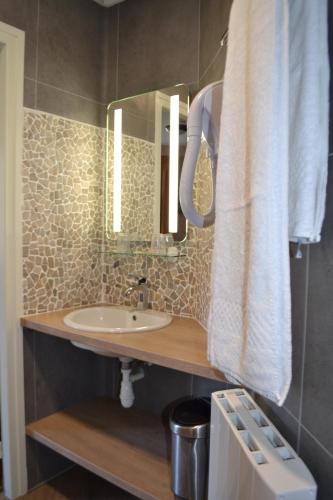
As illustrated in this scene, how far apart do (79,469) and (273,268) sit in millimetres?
1832

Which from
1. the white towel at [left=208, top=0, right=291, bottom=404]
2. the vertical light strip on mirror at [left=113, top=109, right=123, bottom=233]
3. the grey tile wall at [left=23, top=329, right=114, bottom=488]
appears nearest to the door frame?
the grey tile wall at [left=23, top=329, right=114, bottom=488]

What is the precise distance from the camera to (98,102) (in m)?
1.92

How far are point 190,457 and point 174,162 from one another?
1268 mm

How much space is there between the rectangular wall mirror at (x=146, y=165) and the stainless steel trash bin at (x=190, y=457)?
2.72ft

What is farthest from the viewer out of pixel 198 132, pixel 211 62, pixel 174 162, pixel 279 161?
pixel 174 162

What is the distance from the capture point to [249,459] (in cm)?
67

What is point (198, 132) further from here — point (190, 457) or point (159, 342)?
point (190, 457)

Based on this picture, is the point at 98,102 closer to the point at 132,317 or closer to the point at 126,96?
the point at 126,96

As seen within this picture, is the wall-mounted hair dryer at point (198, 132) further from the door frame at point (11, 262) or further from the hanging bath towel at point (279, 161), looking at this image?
the door frame at point (11, 262)

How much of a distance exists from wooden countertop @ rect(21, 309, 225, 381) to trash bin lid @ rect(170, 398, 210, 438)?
0.84ft

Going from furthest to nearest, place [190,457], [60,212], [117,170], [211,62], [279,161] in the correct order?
[117,170]
[60,212]
[211,62]
[190,457]
[279,161]

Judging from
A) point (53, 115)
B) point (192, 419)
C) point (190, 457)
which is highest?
point (53, 115)

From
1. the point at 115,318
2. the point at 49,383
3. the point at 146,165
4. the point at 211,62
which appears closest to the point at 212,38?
the point at 211,62

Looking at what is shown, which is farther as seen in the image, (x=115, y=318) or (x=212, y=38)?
(x=115, y=318)
